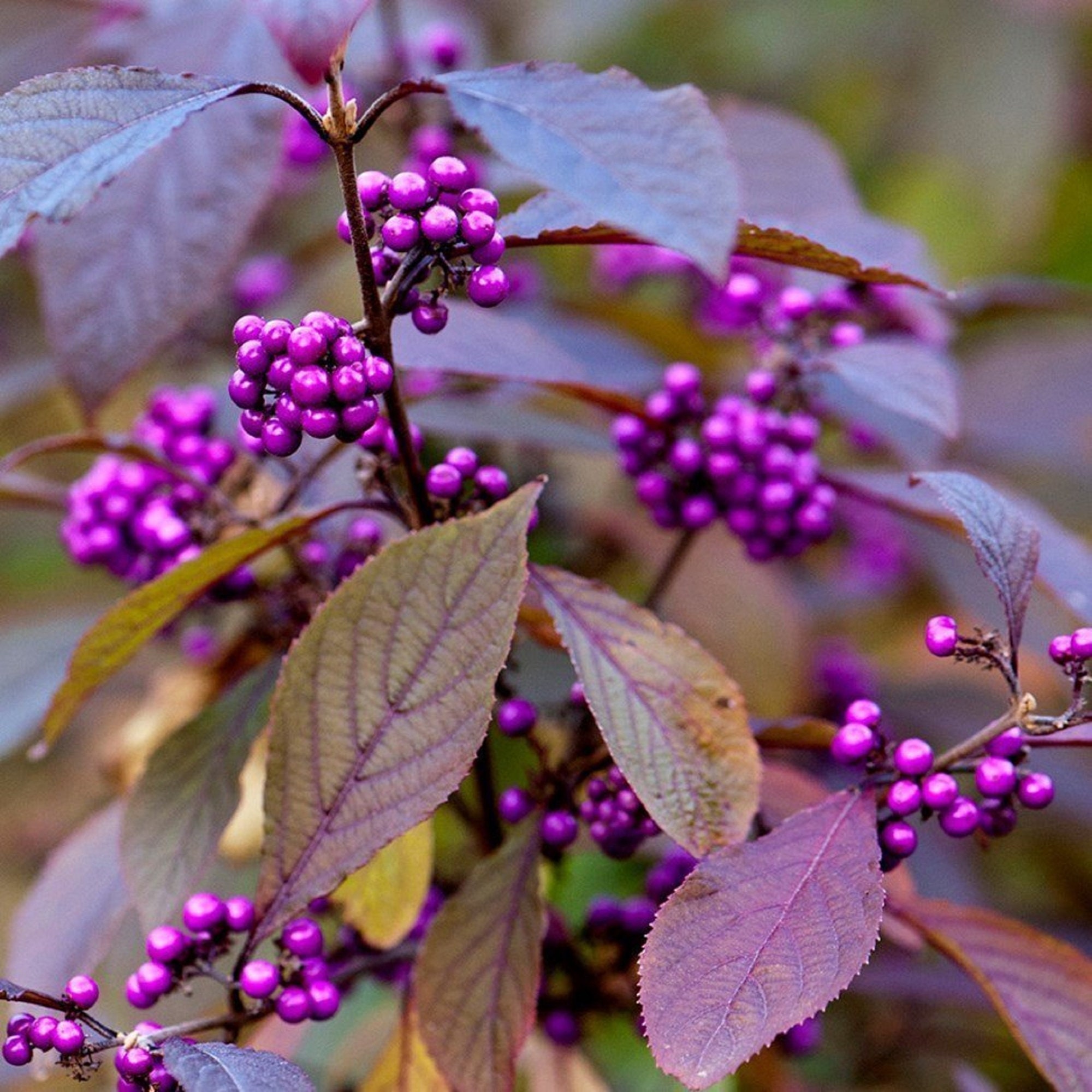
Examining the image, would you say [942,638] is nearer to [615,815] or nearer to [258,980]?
[615,815]

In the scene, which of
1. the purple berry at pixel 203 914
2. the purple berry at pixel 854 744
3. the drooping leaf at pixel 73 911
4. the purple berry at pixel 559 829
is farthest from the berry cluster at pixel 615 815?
the drooping leaf at pixel 73 911

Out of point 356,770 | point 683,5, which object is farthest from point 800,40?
point 356,770

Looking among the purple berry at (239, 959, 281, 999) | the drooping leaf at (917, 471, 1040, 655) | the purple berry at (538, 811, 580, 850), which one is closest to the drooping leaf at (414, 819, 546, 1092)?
the purple berry at (538, 811, 580, 850)

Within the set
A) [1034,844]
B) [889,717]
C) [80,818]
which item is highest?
[889,717]

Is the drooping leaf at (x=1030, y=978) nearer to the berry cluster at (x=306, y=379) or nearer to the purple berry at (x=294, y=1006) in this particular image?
the purple berry at (x=294, y=1006)

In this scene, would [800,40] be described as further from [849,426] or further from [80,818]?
[80,818]
